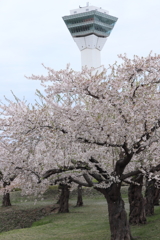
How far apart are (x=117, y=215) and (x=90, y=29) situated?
8517 centimetres

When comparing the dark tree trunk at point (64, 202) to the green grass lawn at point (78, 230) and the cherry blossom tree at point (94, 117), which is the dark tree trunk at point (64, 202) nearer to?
the green grass lawn at point (78, 230)

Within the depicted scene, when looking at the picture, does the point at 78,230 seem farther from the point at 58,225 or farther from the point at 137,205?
the point at 137,205

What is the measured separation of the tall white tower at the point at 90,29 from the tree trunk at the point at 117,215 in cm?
7677

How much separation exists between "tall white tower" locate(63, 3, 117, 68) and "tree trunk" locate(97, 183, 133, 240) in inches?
3022

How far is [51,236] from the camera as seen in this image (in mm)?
16078

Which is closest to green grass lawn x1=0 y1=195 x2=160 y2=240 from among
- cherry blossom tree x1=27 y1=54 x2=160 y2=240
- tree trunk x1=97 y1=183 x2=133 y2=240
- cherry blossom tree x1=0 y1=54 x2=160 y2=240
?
tree trunk x1=97 y1=183 x2=133 y2=240

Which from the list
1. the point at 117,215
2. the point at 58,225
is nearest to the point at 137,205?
the point at 117,215

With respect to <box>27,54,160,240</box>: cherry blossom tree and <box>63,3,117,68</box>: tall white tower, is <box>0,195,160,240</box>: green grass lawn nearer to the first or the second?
<box>27,54,160,240</box>: cherry blossom tree

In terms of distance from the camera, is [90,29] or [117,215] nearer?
[117,215]

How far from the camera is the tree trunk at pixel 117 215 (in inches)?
476

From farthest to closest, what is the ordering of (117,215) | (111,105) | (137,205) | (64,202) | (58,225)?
(64,202) < (58,225) < (137,205) < (117,215) < (111,105)

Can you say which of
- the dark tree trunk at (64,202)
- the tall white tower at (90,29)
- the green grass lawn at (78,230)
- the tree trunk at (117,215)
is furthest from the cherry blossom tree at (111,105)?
the tall white tower at (90,29)

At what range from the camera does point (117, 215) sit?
12.1 meters

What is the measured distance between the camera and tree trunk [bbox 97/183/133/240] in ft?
39.7
